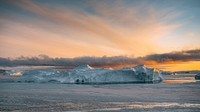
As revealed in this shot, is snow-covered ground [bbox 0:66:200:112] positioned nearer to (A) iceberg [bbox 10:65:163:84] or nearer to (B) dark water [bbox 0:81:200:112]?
(B) dark water [bbox 0:81:200:112]

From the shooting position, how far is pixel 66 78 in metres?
49.2

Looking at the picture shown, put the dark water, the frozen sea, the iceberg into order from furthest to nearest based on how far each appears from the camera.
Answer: the iceberg
the dark water
the frozen sea

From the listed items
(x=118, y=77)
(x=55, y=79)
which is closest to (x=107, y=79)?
(x=118, y=77)

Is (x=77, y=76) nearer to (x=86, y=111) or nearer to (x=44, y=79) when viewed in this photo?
(x=44, y=79)

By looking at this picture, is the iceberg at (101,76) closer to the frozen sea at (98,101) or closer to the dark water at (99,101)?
the frozen sea at (98,101)

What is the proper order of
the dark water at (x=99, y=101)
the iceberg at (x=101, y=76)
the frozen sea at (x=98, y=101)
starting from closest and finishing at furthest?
the frozen sea at (x=98, y=101) < the dark water at (x=99, y=101) < the iceberg at (x=101, y=76)

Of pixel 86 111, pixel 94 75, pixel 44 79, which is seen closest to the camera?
pixel 86 111

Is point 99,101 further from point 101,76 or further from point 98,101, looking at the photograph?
point 101,76

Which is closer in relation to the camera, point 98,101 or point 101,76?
point 98,101

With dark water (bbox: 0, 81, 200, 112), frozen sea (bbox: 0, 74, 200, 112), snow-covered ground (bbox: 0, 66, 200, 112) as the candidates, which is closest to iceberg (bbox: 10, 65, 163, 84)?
snow-covered ground (bbox: 0, 66, 200, 112)

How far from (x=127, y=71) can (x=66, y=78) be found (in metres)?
13.4

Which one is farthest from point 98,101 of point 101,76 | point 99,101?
point 101,76

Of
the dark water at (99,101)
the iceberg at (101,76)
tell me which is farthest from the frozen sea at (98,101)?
the iceberg at (101,76)

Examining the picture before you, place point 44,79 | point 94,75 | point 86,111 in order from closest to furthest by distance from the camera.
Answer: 1. point 86,111
2. point 44,79
3. point 94,75
